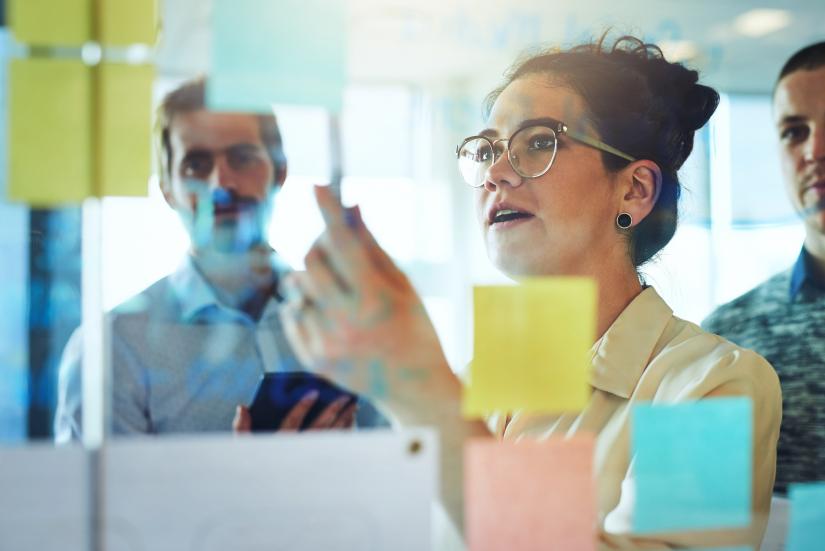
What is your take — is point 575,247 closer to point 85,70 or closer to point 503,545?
point 503,545

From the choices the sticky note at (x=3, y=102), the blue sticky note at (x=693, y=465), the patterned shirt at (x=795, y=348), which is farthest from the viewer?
the patterned shirt at (x=795, y=348)

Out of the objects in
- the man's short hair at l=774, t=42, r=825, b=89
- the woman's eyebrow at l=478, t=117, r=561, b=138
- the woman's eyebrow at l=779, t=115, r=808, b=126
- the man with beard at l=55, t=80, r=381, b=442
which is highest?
the man's short hair at l=774, t=42, r=825, b=89

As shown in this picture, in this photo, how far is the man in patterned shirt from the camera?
1584mm

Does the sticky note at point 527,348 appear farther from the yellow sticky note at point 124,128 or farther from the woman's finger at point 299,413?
the yellow sticky note at point 124,128

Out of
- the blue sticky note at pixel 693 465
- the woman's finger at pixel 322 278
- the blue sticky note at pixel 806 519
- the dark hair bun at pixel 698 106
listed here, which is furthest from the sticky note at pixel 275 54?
the blue sticky note at pixel 806 519

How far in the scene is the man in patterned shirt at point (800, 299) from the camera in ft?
5.20

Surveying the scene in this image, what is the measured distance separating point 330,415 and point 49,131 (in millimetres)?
616

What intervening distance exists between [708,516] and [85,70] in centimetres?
130

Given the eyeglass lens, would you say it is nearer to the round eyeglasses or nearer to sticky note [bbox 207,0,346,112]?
the round eyeglasses

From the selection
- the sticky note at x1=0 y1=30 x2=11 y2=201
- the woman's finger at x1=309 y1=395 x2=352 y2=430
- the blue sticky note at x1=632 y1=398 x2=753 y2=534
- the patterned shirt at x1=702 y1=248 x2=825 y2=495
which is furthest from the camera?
the patterned shirt at x1=702 y1=248 x2=825 y2=495

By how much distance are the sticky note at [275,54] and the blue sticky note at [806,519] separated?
1.16 m

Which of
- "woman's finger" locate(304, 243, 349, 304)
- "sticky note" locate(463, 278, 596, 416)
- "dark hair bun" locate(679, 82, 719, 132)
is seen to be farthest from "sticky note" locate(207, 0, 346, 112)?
"dark hair bun" locate(679, 82, 719, 132)

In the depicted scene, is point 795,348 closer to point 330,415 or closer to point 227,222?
point 330,415

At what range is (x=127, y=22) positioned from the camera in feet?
4.14
